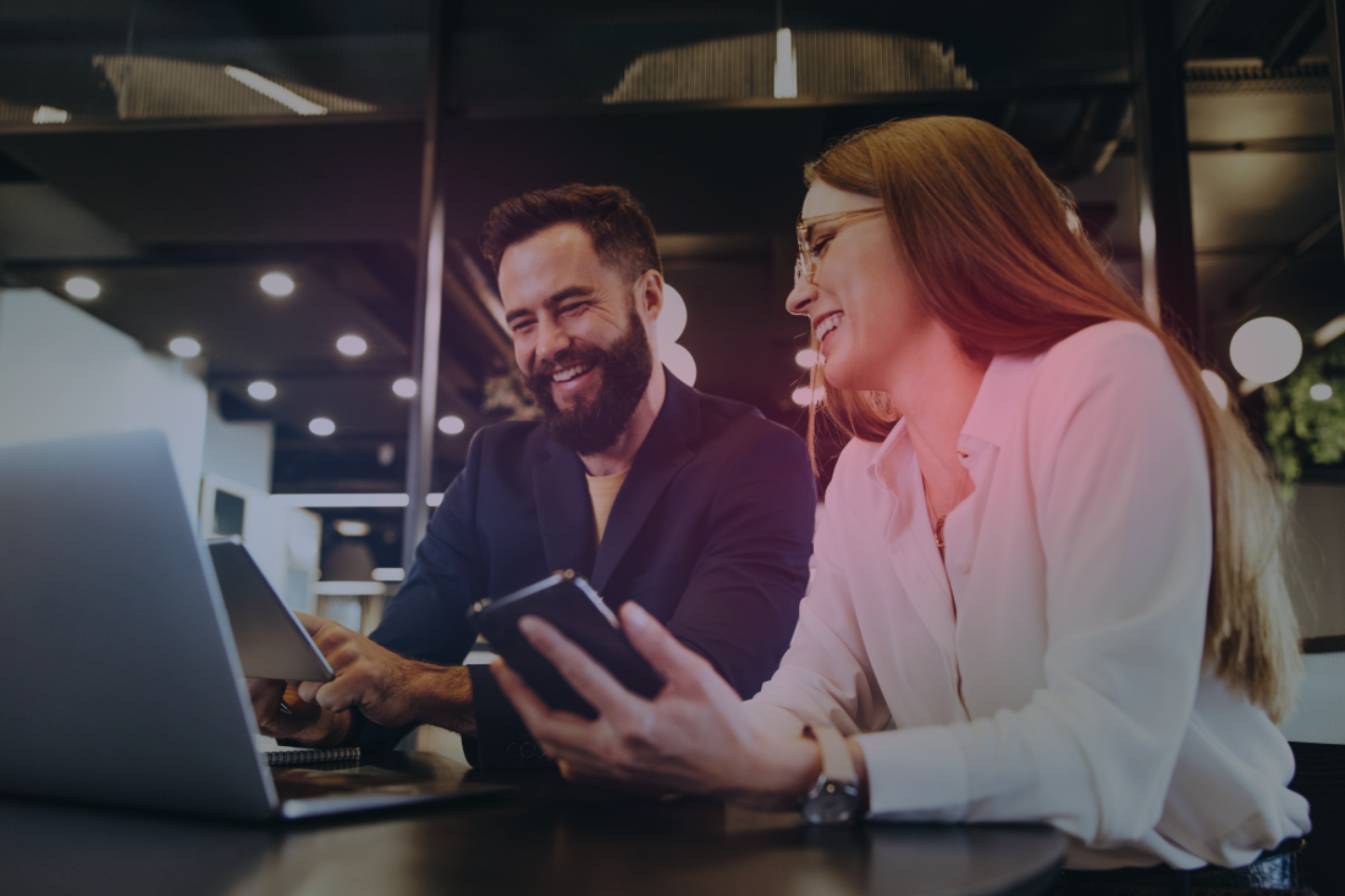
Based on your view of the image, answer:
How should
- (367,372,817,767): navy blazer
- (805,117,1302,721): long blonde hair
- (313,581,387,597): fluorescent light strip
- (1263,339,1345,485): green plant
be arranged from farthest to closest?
(1263,339,1345,485): green plant, (313,581,387,597): fluorescent light strip, (367,372,817,767): navy blazer, (805,117,1302,721): long blonde hair

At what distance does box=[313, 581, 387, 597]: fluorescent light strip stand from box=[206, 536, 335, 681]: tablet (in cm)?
349

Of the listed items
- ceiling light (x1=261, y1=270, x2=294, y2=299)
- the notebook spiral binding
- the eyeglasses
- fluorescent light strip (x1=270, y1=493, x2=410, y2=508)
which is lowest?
the notebook spiral binding

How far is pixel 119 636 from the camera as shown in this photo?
689 mm

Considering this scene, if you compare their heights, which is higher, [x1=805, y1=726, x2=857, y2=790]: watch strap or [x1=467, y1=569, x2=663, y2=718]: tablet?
[x1=467, y1=569, x2=663, y2=718]: tablet

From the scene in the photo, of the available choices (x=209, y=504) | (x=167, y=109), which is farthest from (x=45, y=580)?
(x=209, y=504)

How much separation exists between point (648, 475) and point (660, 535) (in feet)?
0.45

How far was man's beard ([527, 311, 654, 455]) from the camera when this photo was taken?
2.16 metres

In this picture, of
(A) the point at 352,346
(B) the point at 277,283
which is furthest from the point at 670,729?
(A) the point at 352,346

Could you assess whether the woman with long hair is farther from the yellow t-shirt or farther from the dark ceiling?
the dark ceiling

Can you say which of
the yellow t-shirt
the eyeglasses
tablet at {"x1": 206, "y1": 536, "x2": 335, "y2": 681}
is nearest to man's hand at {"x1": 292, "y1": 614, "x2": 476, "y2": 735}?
tablet at {"x1": 206, "y1": 536, "x2": 335, "y2": 681}

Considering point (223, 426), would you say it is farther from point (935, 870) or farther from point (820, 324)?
point (935, 870)

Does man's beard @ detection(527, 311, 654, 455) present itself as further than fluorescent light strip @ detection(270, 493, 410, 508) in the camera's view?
No

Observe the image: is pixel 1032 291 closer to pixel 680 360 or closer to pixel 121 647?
pixel 121 647

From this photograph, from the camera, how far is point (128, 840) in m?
0.65
